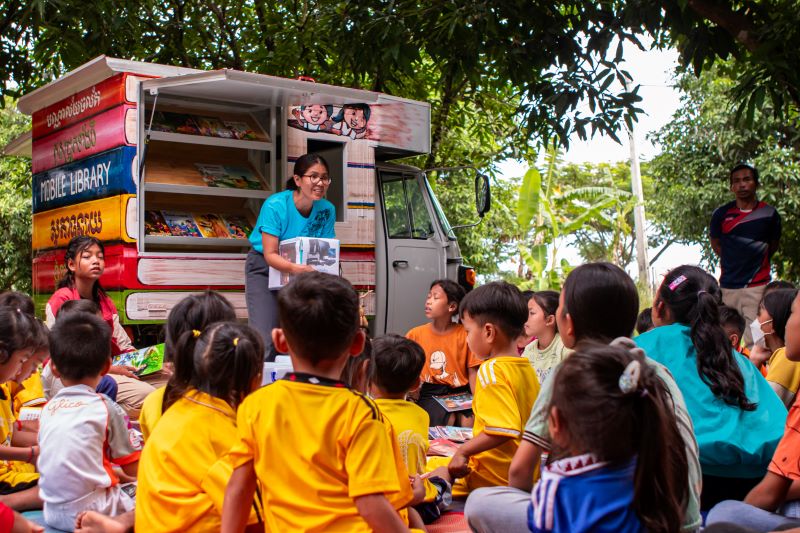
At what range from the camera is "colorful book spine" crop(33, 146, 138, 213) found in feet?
20.3

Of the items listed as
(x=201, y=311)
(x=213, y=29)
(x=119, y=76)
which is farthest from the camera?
(x=213, y=29)

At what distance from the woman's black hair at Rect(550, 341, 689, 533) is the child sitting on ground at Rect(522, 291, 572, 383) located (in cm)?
328

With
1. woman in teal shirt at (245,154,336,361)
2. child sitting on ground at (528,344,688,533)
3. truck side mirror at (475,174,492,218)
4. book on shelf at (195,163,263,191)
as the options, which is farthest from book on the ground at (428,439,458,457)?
truck side mirror at (475,174,492,218)

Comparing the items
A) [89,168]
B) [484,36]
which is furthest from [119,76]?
[484,36]

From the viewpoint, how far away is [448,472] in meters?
3.74

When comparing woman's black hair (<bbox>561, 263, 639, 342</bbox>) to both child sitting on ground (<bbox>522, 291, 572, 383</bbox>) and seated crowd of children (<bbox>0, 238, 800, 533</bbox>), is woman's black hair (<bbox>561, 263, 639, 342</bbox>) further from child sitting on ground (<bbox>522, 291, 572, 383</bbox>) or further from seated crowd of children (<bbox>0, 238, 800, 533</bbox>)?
child sitting on ground (<bbox>522, 291, 572, 383</bbox>)

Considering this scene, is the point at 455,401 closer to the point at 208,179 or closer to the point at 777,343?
the point at 777,343

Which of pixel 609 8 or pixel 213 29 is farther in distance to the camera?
pixel 213 29

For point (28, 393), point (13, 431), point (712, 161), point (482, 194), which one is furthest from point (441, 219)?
point (712, 161)

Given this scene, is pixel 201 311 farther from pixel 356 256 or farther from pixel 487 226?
pixel 487 226

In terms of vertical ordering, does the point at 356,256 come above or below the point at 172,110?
below

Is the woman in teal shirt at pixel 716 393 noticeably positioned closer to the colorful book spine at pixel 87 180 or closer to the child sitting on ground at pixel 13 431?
the child sitting on ground at pixel 13 431

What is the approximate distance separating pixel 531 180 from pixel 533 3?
8391 mm

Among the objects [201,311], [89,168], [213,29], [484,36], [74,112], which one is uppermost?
[213,29]
